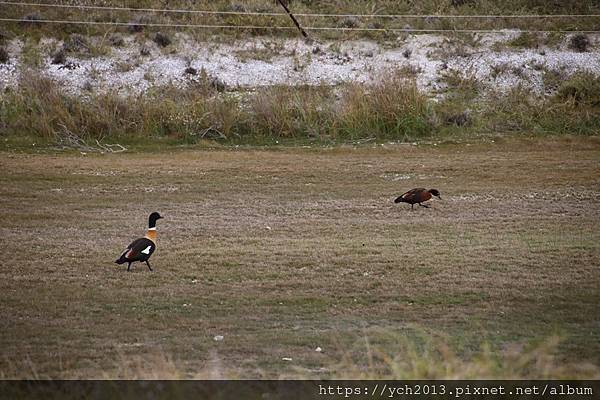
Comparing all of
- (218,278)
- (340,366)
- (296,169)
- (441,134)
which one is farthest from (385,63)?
(340,366)

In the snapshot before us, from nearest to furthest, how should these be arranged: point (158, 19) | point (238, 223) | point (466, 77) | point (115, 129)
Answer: point (238, 223), point (115, 129), point (466, 77), point (158, 19)

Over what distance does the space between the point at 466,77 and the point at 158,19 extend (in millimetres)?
10568

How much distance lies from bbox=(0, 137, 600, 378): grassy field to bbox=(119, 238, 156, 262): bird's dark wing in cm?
30

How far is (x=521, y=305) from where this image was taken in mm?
9727

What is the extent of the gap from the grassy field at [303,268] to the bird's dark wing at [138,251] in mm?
302

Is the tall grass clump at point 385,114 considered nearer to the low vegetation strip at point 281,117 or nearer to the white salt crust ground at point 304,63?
the low vegetation strip at point 281,117

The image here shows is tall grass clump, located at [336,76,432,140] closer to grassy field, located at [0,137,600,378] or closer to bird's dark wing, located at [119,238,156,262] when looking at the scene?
grassy field, located at [0,137,600,378]

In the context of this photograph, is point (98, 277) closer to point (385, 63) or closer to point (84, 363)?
point (84, 363)

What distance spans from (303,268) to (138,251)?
7.34ft

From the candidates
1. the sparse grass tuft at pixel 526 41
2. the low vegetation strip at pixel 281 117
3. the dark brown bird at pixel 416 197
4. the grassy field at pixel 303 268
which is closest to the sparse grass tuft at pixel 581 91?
the low vegetation strip at pixel 281 117

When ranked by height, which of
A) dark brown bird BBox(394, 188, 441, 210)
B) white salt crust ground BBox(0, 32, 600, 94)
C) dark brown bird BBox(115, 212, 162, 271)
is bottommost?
dark brown bird BBox(394, 188, 441, 210)

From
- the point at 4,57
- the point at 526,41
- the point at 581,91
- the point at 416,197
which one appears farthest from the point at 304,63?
the point at 416,197

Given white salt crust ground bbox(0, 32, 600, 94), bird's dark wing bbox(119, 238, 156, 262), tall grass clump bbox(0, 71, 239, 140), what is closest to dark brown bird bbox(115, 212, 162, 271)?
bird's dark wing bbox(119, 238, 156, 262)

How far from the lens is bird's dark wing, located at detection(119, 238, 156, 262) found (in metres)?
11.0
